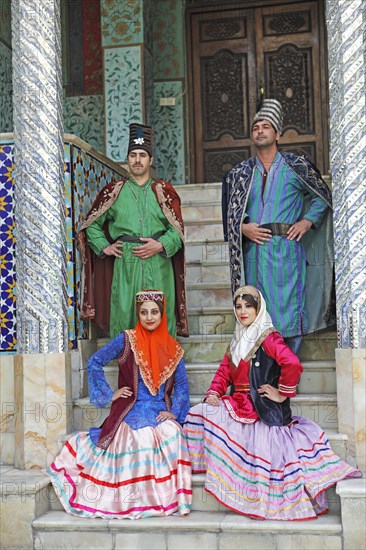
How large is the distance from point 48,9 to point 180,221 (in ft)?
5.03

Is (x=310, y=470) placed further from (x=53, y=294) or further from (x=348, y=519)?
(x=53, y=294)

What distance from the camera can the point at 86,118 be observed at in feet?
26.2

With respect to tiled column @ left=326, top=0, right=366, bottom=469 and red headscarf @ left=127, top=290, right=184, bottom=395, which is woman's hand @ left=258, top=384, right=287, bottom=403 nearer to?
tiled column @ left=326, top=0, right=366, bottom=469

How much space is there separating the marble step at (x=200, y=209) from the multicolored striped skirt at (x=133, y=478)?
2.76 meters

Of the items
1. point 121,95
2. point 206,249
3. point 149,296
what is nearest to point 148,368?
point 149,296

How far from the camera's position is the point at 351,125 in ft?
15.8

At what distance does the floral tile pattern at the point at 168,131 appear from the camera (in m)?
7.92

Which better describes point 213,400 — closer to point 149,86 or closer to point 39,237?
point 39,237

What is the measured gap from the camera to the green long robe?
5.31 m

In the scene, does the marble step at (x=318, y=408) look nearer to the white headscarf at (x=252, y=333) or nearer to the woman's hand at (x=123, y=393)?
the woman's hand at (x=123, y=393)

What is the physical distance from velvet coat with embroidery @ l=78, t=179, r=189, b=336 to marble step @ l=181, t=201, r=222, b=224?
1.55 meters

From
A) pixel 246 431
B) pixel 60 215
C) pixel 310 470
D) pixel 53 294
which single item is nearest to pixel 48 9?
pixel 60 215

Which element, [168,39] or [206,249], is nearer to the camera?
[206,249]

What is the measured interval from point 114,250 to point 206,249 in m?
1.48
